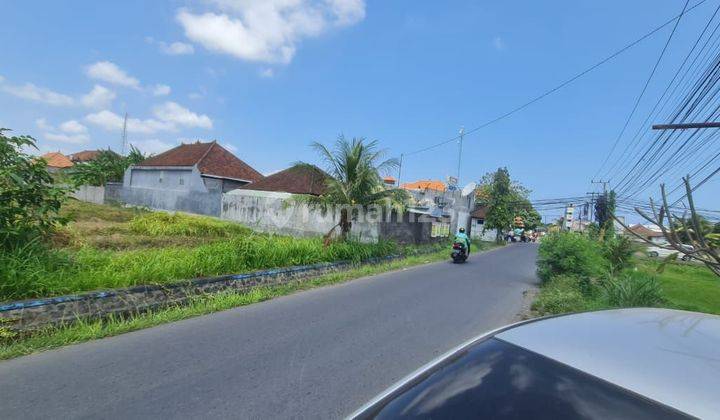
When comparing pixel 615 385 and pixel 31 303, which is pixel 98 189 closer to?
pixel 31 303

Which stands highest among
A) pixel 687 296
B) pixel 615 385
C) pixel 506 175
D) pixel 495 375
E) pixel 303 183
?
pixel 506 175

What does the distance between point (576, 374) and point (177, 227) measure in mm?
14936

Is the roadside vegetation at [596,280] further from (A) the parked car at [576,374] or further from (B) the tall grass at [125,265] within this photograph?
(A) the parked car at [576,374]

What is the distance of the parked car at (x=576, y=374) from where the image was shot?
1311 millimetres

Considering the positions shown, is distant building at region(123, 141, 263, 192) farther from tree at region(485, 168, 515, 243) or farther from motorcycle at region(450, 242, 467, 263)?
tree at region(485, 168, 515, 243)

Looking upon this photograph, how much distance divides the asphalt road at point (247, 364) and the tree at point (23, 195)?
2.22 m

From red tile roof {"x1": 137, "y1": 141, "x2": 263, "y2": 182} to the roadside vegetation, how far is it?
876 inches

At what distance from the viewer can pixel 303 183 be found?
866 inches

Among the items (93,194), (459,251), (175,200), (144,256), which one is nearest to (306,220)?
(459,251)

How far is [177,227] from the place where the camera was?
14.5 m

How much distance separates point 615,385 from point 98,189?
1446 inches

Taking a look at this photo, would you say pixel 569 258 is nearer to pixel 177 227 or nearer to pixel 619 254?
pixel 619 254

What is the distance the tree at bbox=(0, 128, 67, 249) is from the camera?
5777 mm

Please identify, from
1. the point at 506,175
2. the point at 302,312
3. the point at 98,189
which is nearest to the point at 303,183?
the point at 302,312
